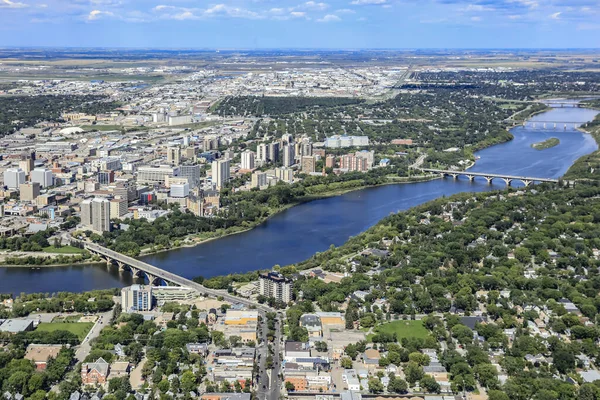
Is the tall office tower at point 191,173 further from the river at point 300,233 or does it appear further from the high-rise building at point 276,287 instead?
the high-rise building at point 276,287

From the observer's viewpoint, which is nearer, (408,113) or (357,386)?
(357,386)

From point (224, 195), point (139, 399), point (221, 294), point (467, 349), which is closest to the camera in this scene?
point (139, 399)

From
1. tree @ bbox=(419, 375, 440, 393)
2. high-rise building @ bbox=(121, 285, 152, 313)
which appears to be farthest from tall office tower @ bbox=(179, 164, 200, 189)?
tree @ bbox=(419, 375, 440, 393)

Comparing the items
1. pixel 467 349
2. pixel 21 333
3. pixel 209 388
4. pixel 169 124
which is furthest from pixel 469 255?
pixel 169 124

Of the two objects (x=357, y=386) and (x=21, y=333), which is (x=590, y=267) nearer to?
(x=357, y=386)

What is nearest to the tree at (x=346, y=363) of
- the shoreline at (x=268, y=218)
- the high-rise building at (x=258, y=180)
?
the shoreline at (x=268, y=218)

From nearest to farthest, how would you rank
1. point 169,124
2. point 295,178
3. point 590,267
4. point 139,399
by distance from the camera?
point 139,399 < point 590,267 < point 295,178 < point 169,124

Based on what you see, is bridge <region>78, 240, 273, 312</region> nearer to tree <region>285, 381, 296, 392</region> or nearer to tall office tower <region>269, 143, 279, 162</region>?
tree <region>285, 381, 296, 392</region>

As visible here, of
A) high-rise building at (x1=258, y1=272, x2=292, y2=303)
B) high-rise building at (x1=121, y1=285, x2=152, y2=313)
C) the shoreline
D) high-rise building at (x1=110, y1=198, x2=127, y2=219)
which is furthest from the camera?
high-rise building at (x1=110, y1=198, x2=127, y2=219)
